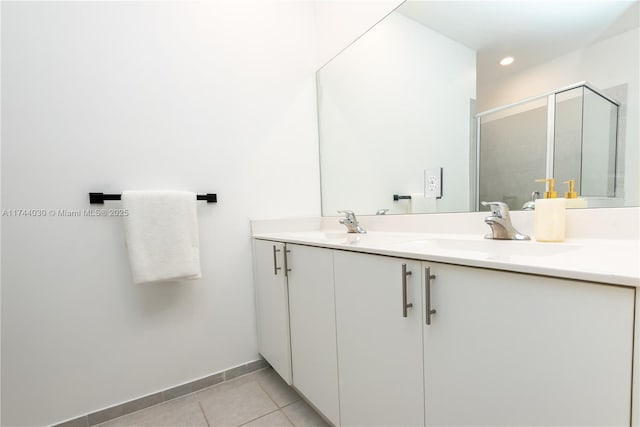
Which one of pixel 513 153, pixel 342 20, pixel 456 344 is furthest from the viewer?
pixel 342 20

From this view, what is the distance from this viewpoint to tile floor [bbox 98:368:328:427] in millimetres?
1186

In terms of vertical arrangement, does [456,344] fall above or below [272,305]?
above

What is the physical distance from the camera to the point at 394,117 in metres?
1.51

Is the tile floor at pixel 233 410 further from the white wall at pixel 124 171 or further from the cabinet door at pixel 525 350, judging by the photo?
the cabinet door at pixel 525 350

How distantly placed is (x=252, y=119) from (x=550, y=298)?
1522 mm

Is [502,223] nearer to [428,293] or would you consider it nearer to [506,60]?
[428,293]

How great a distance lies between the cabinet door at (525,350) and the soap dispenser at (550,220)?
0.43 meters

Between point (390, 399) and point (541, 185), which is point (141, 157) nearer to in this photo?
point (390, 399)

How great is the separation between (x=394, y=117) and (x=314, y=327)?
1157 millimetres

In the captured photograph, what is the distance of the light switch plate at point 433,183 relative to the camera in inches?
50.1

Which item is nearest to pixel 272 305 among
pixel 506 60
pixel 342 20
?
pixel 506 60

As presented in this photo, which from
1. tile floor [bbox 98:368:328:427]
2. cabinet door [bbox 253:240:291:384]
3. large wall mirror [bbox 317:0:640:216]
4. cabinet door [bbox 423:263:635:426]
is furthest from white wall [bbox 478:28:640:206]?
tile floor [bbox 98:368:328:427]

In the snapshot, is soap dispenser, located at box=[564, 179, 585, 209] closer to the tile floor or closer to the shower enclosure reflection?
the shower enclosure reflection

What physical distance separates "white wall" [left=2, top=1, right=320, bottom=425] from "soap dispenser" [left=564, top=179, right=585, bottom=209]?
130 centimetres
